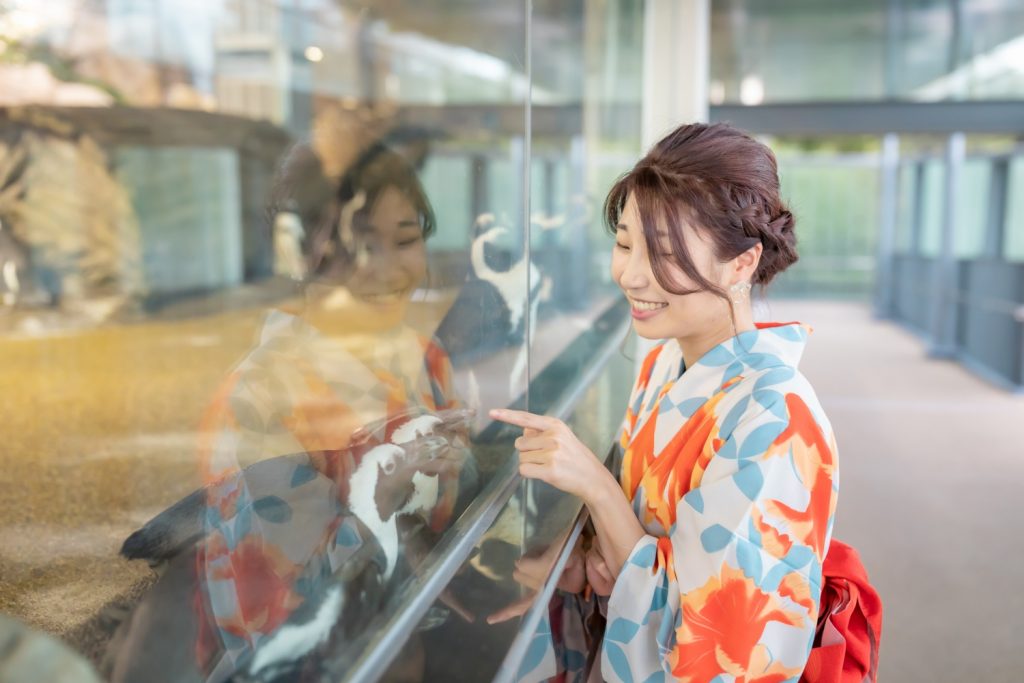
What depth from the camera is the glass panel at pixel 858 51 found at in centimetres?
643

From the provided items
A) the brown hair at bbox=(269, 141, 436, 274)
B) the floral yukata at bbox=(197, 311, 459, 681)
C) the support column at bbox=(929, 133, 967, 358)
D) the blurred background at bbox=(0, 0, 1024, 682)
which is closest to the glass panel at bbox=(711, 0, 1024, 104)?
the blurred background at bbox=(0, 0, 1024, 682)

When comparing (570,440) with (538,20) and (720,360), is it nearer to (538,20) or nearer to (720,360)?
(720,360)

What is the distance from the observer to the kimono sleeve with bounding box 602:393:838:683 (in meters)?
1.05

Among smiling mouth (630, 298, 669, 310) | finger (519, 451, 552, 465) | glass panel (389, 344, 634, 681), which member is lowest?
glass panel (389, 344, 634, 681)

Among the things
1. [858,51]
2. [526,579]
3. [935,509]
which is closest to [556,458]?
[526,579]

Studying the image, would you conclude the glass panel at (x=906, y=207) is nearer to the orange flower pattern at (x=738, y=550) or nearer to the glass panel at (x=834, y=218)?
the glass panel at (x=834, y=218)

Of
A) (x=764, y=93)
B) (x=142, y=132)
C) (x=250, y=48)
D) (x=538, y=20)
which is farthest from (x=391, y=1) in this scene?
(x=538, y=20)

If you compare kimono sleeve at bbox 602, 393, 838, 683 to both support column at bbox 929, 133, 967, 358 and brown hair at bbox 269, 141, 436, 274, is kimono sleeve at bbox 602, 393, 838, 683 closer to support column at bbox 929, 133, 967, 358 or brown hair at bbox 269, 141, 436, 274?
brown hair at bbox 269, 141, 436, 274

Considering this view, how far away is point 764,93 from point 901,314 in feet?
17.3

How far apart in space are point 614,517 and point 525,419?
0.57ft

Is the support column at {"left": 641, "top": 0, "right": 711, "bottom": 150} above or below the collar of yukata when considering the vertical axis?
above

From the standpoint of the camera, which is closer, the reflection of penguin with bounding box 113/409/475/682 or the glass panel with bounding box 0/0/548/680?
the reflection of penguin with bounding box 113/409/475/682

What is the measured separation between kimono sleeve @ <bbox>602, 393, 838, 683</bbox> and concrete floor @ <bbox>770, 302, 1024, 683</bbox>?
1.82 metres

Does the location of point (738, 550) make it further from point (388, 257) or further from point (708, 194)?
point (388, 257)
